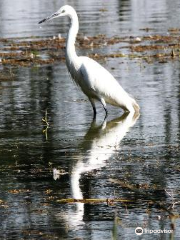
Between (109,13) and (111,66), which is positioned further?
(109,13)

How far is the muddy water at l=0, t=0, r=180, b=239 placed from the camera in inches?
310

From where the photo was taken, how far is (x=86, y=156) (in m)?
10.8

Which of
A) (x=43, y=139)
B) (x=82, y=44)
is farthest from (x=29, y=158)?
(x=82, y=44)

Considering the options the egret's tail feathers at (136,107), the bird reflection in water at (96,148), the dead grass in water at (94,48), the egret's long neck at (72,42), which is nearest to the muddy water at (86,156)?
the bird reflection in water at (96,148)

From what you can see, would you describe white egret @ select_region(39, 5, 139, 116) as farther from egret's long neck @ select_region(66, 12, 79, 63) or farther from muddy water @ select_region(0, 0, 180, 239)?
muddy water @ select_region(0, 0, 180, 239)

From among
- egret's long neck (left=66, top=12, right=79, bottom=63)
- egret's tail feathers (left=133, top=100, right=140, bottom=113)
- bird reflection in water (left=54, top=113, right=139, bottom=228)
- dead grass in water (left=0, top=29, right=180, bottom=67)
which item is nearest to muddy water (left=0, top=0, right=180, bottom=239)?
bird reflection in water (left=54, top=113, right=139, bottom=228)

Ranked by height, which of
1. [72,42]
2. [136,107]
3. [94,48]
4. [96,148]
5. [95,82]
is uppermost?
[72,42]

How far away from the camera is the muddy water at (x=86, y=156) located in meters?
7.88

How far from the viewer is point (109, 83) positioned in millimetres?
14195

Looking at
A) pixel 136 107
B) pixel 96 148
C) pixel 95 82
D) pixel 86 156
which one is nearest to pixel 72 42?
pixel 95 82

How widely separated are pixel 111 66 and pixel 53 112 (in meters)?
5.46

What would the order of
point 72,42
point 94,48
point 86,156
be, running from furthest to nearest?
point 94,48, point 72,42, point 86,156

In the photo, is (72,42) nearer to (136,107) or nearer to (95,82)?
(95,82)

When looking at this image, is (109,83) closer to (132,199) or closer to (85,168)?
(85,168)
